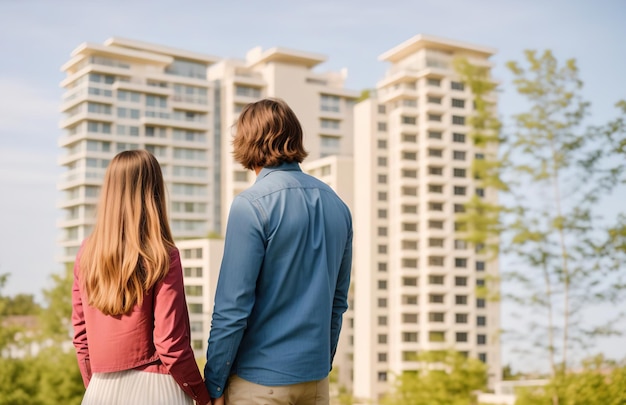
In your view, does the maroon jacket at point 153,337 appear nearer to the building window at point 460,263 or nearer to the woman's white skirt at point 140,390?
the woman's white skirt at point 140,390

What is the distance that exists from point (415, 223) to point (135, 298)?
38.2 meters

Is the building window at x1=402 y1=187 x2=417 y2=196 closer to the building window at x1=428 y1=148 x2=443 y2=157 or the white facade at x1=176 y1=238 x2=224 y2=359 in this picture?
the building window at x1=428 y1=148 x2=443 y2=157

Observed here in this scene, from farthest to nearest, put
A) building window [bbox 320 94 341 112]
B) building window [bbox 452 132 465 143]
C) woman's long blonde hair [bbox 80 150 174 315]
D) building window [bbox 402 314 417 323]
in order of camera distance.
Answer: building window [bbox 320 94 341 112] → building window [bbox 452 132 465 143] → building window [bbox 402 314 417 323] → woman's long blonde hair [bbox 80 150 174 315]

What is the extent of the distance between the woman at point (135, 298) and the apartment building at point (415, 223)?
3499cm

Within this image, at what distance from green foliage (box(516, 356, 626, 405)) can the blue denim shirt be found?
26.1ft

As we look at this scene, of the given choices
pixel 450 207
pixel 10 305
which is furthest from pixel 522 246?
pixel 450 207

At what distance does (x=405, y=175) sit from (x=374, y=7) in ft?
28.0

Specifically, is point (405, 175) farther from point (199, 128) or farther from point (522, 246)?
point (522, 246)

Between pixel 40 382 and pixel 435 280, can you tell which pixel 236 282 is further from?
pixel 435 280

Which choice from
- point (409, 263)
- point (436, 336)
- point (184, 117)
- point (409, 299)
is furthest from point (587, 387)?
point (184, 117)

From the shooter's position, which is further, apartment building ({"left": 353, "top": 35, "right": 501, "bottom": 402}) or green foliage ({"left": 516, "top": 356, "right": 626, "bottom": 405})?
apartment building ({"left": 353, "top": 35, "right": 501, "bottom": 402})

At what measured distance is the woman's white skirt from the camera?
5.75 feet

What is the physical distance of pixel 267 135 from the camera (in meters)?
1.69

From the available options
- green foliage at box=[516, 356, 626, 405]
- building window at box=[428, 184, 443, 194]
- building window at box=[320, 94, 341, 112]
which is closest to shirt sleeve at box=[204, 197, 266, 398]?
green foliage at box=[516, 356, 626, 405]
